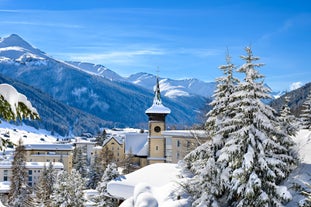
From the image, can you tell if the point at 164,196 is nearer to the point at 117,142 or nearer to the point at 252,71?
the point at 252,71

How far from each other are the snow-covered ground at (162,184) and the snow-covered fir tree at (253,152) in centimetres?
77

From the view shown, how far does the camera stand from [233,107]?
17.6 metres

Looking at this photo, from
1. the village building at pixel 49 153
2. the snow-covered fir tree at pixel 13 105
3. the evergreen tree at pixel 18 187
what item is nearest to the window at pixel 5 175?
the village building at pixel 49 153

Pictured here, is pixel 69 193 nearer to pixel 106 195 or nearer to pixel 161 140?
pixel 106 195

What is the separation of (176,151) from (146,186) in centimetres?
2763

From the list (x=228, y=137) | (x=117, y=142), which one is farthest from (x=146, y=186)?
(x=117, y=142)

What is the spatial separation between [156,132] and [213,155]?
4235cm

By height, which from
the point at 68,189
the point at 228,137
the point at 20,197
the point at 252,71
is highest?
the point at 252,71

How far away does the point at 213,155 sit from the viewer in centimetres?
1836

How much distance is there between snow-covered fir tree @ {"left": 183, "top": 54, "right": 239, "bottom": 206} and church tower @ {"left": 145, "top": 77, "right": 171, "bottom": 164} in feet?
127

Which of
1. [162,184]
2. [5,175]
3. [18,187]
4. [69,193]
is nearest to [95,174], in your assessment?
[18,187]

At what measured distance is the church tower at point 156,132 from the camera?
194ft

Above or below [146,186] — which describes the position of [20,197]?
below

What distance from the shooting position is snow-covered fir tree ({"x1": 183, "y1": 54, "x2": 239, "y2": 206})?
57.2 feet
